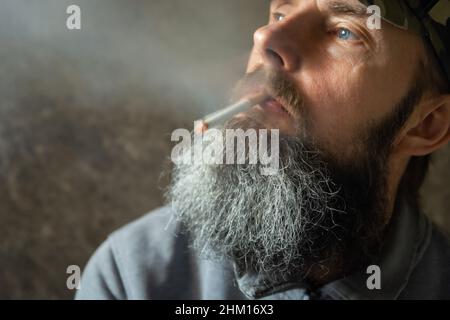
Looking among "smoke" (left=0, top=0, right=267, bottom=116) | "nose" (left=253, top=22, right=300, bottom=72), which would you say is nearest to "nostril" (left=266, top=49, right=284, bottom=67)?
"nose" (left=253, top=22, right=300, bottom=72)

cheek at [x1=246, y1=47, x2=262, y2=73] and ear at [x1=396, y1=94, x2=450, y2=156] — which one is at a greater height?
cheek at [x1=246, y1=47, x2=262, y2=73]

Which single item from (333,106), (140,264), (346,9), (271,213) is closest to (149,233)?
(140,264)

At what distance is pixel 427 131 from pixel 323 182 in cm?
21

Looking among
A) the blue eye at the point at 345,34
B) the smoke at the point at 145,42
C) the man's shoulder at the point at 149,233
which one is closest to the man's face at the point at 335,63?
the blue eye at the point at 345,34

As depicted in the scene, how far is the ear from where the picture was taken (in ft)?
2.83

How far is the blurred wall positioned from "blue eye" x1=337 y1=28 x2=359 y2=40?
0.25 metres

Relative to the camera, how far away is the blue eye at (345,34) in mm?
775

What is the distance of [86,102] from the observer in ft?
3.62

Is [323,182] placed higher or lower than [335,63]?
lower

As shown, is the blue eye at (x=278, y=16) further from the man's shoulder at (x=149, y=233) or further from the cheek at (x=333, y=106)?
the man's shoulder at (x=149, y=233)

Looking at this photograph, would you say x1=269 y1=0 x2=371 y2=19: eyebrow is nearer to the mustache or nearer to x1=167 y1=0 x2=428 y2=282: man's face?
x1=167 y1=0 x2=428 y2=282: man's face

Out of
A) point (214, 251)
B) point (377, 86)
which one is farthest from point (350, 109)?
point (214, 251)

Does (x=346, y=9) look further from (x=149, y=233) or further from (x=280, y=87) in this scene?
(x=149, y=233)

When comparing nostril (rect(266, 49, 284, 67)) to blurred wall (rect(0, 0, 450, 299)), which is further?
blurred wall (rect(0, 0, 450, 299))
